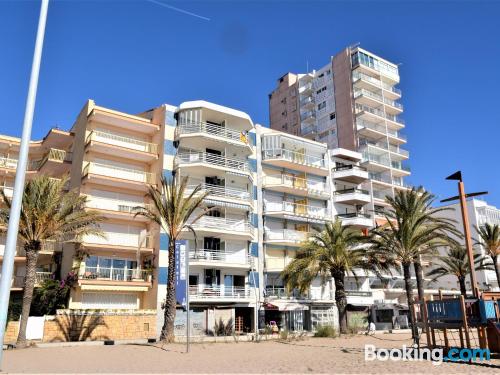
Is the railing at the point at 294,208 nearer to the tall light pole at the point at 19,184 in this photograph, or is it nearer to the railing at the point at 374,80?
the railing at the point at 374,80

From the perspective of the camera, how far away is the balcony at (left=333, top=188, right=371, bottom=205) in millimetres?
50406

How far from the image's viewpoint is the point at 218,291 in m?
37.7

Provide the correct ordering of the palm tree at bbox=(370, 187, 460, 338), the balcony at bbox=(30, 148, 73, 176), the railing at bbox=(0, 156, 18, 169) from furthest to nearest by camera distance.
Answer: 1. the railing at bbox=(0, 156, 18, 169)
2. the balcony at bbox=(30, 148, 73, 176)
3. the palm tree at bbox=(370, 187, 460, 338)

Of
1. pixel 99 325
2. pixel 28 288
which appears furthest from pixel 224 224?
pixel 28 288

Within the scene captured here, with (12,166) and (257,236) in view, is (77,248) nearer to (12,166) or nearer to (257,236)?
(12,166)

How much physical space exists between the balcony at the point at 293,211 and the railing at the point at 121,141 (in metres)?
12.2

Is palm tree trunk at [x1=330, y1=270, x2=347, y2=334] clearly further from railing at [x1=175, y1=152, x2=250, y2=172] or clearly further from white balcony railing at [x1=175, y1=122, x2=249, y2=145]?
white balcony railing at [x1=175, y1=122, x2=249, y2=145]

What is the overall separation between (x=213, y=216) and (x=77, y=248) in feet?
38.7

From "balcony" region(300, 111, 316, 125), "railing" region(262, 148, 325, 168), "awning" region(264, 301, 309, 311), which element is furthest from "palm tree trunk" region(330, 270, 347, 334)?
"balcony" region(300, 111, 316, 125)

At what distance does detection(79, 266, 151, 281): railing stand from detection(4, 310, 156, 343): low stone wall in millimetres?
3169

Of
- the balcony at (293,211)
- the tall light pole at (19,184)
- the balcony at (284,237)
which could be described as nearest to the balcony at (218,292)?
the balcony at (284,237)

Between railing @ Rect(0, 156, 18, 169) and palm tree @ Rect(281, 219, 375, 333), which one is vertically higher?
railing @ Rect(0, 156, 18, 169)

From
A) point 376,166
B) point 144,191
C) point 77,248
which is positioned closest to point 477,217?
point 376,166

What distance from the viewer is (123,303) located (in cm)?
3509
